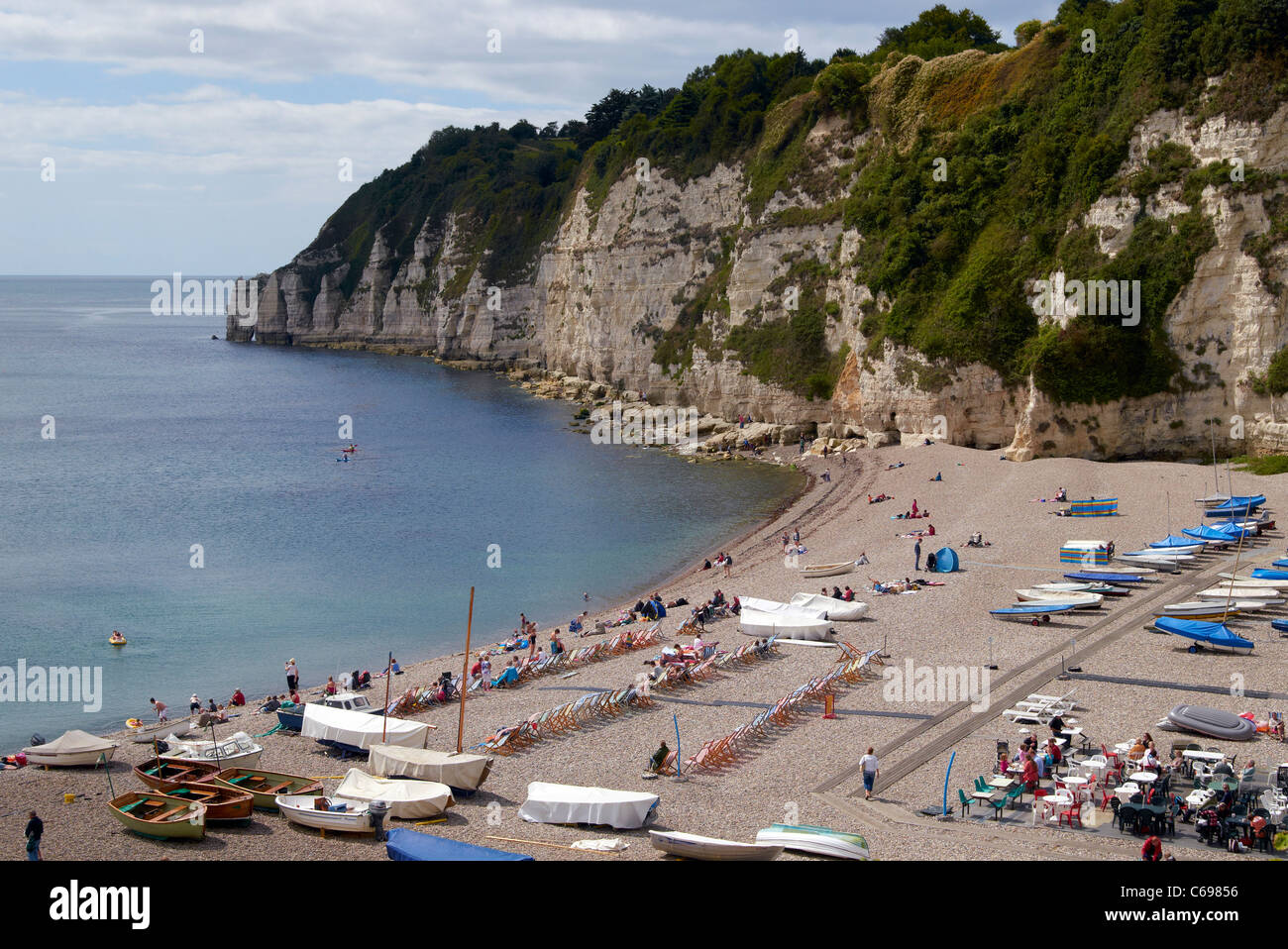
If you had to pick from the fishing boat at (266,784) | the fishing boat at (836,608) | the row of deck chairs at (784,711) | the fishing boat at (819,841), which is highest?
the fishing boat at (836,608)

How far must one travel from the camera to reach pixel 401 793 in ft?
58.4

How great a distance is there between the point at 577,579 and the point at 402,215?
104106 mm

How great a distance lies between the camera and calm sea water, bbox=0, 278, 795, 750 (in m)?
31.5

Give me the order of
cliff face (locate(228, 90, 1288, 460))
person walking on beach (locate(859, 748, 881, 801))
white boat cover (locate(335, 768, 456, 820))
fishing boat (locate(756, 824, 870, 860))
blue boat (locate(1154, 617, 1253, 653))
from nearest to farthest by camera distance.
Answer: fishing boat (locate(756, 824, 870, 860)), white boat cover (locate(335, 768, 456, 820)), person walking on beach (locate(859, 748, 881, 801)), blue boat (locate(1154, 617, 1253, 653)), cliff face (locate(228, 90, 1288, 460))

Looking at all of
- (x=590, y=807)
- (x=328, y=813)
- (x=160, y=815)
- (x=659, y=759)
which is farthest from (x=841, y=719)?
(x=160, y=815)

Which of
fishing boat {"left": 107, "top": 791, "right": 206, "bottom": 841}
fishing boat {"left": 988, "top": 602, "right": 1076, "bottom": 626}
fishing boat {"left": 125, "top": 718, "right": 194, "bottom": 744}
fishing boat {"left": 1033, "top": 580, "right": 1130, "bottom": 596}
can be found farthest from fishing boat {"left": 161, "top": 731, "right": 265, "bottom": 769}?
fishing boat {"left": 1033, "top": 580, "right": 1130, "bottom": 596}

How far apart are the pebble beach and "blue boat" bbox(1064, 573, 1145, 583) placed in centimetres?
60

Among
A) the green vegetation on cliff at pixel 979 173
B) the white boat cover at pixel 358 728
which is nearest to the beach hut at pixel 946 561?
the green vegetation on cliff at pixel 979 173

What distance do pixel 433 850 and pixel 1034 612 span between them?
18.2 metres

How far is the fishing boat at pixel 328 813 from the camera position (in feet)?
56.2

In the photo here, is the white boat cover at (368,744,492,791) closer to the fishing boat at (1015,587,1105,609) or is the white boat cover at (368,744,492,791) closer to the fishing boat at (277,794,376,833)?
the fishing boat at (277,794,376,833)

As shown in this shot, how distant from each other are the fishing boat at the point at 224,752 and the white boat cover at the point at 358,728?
46.2 inches

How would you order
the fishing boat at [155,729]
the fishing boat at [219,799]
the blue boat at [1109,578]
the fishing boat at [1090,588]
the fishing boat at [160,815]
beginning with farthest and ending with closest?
the blue boat at [1109,578]
the fishing boat at [1090,588]
the fishing boat at [155,729]
the fishing boat at [219,799]
the fishing boat at [160,815]

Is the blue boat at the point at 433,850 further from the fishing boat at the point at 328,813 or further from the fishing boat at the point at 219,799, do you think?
the fishing boat at the point at 219,799
